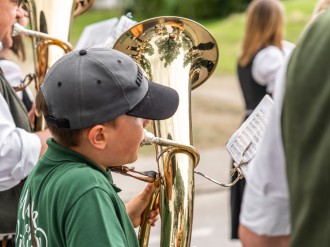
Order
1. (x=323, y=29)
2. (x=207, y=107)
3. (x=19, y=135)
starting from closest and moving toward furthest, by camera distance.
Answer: (x=323, y=29) < (x=19, y=135) < (x=207, y=107)

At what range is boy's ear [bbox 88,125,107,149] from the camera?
5.75ft

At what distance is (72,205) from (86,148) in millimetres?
200

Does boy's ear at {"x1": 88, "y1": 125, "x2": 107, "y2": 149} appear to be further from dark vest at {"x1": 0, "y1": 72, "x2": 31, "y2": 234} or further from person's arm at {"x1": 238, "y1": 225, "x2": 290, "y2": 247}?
dark vest at {"x1": 0, "y1": 72, "x2": 31, "y2": 234}

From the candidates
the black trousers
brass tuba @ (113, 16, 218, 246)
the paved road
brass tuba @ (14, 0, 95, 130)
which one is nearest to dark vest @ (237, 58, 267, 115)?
the black trousers

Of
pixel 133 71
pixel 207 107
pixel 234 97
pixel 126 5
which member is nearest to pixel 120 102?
pixel 133 71

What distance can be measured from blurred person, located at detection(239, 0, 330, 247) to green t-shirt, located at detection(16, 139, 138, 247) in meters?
0.42

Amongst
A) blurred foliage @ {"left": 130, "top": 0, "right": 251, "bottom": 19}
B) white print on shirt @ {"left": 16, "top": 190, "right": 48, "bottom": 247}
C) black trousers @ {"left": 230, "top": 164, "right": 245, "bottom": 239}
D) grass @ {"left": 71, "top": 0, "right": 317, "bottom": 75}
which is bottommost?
blurred foliage @ {"left": 130, "top": 0, "right": 251, "bottom": 19}

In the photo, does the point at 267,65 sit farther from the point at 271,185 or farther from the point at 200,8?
the point at 200,8

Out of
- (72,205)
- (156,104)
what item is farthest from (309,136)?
(156,104)

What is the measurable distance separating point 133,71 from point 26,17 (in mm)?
1204

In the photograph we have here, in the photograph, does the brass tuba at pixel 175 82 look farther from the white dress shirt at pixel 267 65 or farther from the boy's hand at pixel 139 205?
the white dress shirt at pixel 267 65

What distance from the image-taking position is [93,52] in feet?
5.88

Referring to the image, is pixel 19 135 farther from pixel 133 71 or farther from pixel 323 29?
pixel 323 29

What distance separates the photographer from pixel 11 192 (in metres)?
2.41
